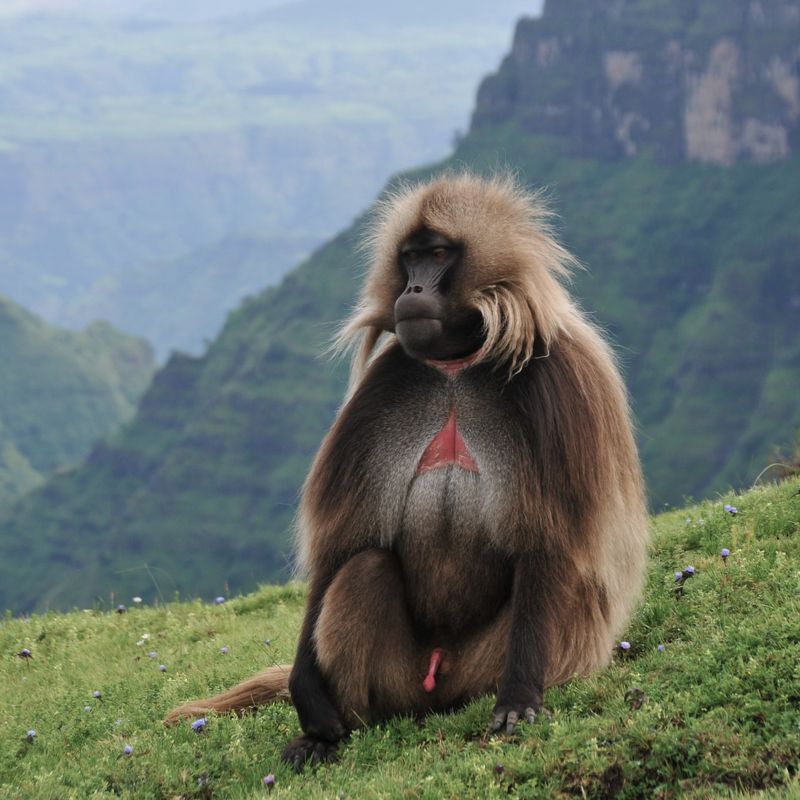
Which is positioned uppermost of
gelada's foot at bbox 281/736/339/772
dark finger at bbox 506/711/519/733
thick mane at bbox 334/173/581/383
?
thick mane at bbox 334/173/581/383

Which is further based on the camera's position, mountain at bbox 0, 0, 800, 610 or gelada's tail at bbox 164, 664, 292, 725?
mountain at bbox 0, 0, 800, 610

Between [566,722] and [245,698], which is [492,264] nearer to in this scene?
[566,722]

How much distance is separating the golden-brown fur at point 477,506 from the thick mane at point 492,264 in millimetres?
10

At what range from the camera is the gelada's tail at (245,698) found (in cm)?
721

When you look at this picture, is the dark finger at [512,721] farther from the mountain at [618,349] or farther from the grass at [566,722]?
Answer: the mountain at [618,349]

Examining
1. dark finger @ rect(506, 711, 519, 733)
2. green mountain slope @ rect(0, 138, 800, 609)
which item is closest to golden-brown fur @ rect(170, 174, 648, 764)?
dark finger @ rect(506, 711, 519, 733)

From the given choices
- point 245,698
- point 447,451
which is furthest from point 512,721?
point 245,698

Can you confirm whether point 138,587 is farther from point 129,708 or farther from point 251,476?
point 129,708

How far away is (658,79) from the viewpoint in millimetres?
158375

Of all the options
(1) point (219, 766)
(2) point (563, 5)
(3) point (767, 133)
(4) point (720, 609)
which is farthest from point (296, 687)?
(2) point (563, 5)

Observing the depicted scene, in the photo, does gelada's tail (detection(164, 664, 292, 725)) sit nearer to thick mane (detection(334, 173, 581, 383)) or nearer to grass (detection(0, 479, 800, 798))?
grass (detection(0, 479, 800, 798))

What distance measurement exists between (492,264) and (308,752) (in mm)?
2395

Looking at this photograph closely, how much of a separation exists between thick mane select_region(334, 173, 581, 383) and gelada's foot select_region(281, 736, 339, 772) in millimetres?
1806

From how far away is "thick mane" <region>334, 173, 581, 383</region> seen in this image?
6.27 m
